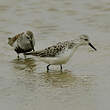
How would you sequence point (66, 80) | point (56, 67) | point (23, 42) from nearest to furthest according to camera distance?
point (66, 80) → point (56, 67) → point (23, 42)

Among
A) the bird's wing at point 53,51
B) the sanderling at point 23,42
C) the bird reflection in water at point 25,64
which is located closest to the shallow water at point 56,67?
the bird reflection in water at point 25,64

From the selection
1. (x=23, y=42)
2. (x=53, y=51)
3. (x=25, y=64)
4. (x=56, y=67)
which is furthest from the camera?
(x=23, y=42)

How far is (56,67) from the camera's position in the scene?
10859 millimetres

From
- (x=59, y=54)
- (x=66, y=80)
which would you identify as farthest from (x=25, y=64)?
(x=66, y=80)

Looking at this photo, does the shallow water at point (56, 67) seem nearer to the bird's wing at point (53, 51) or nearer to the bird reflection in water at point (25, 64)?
the bird reflection in water at point (25, 64)

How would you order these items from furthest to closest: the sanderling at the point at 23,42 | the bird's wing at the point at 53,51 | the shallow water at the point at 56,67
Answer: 1. the sanderling at the point at 23,42
2. the bird's wing at the point at 53,51
3. the shallow water at the point at 56,67

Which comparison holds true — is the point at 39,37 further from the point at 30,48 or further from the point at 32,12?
the point at 32,12

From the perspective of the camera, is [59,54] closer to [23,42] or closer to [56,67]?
[56,67]

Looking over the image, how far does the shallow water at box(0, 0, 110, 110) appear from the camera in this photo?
8297mm

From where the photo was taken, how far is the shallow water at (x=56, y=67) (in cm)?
830

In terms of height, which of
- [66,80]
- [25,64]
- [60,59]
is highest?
[60,59]

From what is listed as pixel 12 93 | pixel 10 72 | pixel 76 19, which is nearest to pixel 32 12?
pixel 76 19

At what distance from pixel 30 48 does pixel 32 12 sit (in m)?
3.54

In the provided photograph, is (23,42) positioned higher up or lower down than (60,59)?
higher up
